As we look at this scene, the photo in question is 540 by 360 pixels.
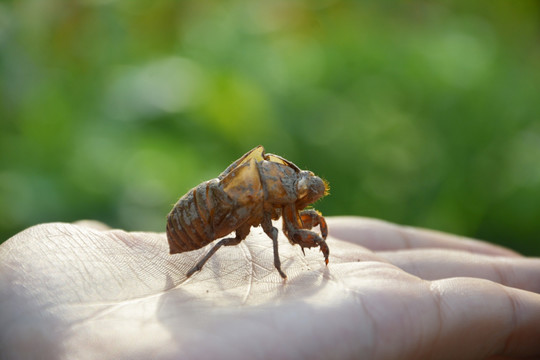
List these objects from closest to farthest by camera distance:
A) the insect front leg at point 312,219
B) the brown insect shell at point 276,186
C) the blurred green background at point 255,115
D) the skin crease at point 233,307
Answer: the skin crease at point 233,307
the brown insect shell at point 276,186
the insect front leg at point 312,219
the blurred green background at point 255,115

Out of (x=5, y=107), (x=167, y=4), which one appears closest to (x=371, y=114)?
(x=167, y=4)

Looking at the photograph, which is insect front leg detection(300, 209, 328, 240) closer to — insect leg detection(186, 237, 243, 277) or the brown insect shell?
the brown insect shell

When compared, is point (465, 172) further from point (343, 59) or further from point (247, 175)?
point (247, 175)

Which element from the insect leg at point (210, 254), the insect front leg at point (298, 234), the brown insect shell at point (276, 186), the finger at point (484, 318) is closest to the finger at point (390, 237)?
the insect front leg at point (298, 234)

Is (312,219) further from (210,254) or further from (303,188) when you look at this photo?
(210,254)

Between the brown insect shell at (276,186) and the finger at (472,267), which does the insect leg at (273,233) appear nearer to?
the brown insect shell at (276,186)

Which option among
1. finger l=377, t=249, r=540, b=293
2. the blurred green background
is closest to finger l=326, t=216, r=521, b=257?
finger l=377, t=249, r=540, b=293
